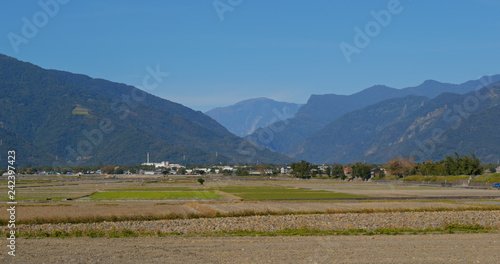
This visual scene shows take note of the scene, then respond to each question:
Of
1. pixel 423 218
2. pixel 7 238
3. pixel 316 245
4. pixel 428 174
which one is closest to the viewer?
pixel 316 245

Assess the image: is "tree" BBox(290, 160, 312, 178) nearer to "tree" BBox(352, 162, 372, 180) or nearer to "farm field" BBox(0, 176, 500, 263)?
"tree" BBox(352, 162, 372, 180)

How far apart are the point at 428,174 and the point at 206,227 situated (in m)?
111

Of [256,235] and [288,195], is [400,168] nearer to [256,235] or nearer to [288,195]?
[288,195]

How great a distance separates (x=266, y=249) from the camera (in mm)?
22891

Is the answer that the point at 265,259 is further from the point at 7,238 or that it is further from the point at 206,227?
the point at 7,238

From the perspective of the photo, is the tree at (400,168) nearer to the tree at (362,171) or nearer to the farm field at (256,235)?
the tree at (362,171)

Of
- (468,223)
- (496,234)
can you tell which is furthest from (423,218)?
(496,234)

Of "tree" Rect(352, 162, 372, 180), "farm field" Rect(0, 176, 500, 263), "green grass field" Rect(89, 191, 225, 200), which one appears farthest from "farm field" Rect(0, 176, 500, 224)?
"tree" Rect(352, 162, 372, 180)

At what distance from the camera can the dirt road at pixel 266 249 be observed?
2045 cm

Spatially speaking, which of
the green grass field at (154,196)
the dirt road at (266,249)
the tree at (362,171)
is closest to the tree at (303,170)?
the tree at (362,171)

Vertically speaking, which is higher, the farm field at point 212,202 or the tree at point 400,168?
the tree at point 400,168

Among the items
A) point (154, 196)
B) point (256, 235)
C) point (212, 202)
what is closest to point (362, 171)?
point (154, 196)

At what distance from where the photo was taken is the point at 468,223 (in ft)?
104

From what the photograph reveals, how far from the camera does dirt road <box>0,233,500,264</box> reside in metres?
20.5
